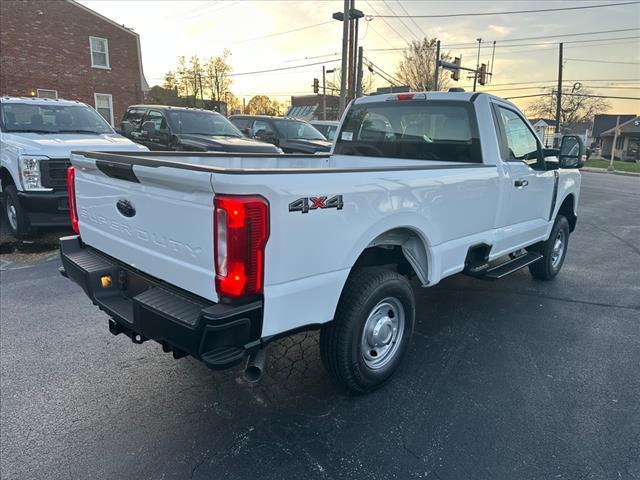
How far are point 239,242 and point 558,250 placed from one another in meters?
5.17

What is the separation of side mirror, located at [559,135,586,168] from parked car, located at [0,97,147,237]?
5.59 m

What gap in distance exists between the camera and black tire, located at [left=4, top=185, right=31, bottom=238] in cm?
637

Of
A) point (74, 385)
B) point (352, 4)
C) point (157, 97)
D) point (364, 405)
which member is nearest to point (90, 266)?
point (74, 385)

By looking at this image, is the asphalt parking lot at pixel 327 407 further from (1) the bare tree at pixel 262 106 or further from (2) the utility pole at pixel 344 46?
(1) the bare tree at pixel 262 106

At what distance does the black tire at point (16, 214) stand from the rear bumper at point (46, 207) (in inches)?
8.4

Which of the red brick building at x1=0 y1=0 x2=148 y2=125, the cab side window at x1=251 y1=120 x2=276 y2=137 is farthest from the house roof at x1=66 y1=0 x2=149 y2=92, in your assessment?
the cab side window at x1=251 y1=120 x2=276 y2=137

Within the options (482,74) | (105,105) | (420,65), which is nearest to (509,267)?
(105,105)

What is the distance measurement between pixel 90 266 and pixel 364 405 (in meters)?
2.05

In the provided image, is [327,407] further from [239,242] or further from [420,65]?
[420,65]

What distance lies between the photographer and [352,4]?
66.7 ft

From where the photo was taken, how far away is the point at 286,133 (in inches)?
552

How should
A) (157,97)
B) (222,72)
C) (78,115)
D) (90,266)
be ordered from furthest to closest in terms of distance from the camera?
(222,72)
(157,97)
(78,115)
(90,266)

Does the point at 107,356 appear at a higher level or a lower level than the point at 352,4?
lower

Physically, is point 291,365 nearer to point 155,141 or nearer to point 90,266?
point 90,266
